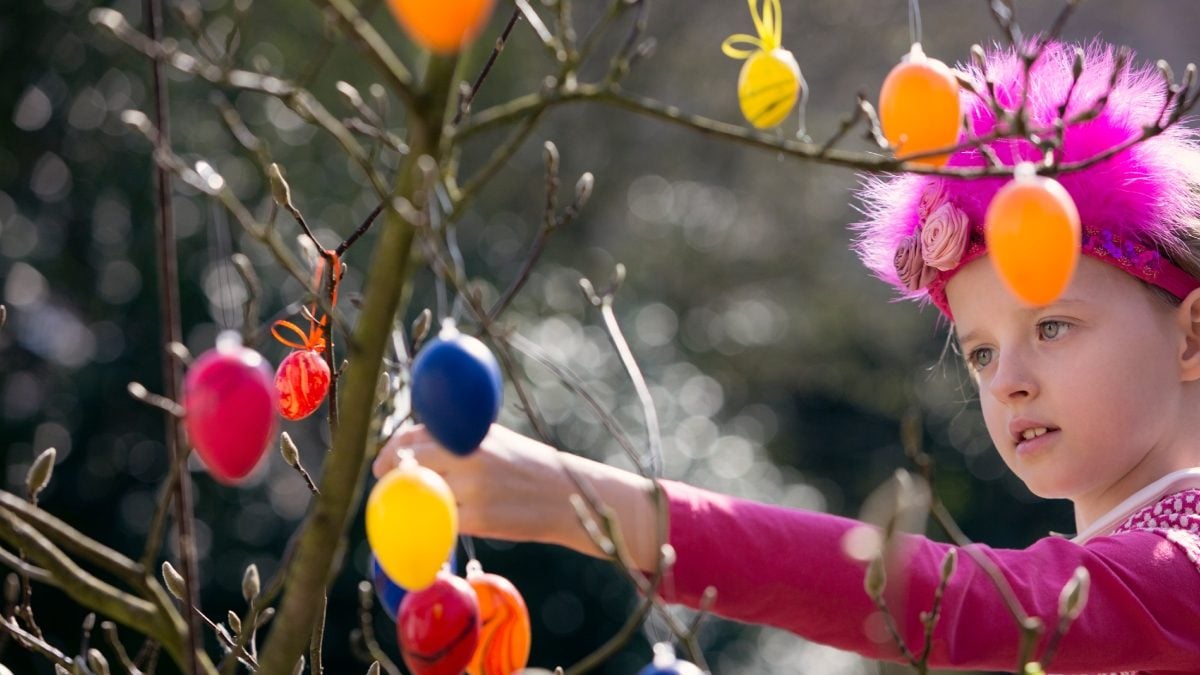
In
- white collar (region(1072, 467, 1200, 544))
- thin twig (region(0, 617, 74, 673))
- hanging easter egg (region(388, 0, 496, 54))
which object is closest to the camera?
hanging easter egg (region(388, 0, 496, 54))

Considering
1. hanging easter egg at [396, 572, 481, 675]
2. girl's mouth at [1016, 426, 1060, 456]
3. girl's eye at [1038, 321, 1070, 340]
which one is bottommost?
hanging easter egg at [396, 572, 481, 675]

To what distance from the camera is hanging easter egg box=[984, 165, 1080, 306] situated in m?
0.70

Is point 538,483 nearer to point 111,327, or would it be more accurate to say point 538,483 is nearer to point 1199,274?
point 1199,274

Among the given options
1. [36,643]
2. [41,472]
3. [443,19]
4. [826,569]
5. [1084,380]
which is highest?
[443,19]

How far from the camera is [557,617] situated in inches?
163

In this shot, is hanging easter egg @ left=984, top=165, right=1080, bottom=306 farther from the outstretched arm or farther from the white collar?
the white collar

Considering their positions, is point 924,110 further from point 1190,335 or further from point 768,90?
point 1190,335

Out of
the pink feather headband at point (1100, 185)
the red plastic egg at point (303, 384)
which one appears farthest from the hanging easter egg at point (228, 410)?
the pink feather headband at point (1100, 185)

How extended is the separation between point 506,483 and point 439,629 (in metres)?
0.08

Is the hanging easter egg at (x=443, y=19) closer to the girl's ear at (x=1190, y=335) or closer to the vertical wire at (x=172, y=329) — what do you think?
the vertical wire at (x=172, y=329)

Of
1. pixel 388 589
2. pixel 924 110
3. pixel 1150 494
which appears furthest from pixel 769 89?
pixel 1150 494

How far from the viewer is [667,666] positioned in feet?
2.19

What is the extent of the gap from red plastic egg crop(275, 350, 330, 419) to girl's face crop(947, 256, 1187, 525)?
0.55m

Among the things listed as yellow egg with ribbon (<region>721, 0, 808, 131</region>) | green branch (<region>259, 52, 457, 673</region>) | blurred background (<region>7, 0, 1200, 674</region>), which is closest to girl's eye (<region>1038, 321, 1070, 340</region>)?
yellow egg with ribbon (<region>721, 0, 808, 131</region>)
